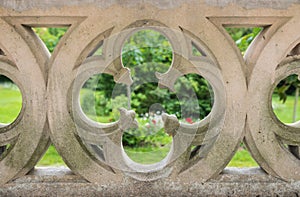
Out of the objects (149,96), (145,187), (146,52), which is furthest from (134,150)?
(145,187)

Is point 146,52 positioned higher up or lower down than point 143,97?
higher up

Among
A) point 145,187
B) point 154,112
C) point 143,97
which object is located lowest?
point 145,187

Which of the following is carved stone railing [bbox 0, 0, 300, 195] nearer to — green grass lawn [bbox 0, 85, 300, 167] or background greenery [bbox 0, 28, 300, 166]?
green grass lawn [bbox 0, 85, 300, 167]

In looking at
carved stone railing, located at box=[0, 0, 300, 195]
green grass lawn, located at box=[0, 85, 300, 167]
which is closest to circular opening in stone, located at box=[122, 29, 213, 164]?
green grass lawn, located at box=[0, 85, 300, 167]

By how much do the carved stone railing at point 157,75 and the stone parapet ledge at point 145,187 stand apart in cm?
3

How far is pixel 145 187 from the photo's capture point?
5.57 ft

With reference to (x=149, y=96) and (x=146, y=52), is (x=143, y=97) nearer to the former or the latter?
(x=149, y=96)

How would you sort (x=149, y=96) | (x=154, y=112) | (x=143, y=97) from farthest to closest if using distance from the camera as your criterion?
(x=149, y=96)
(x=143, y=97)
(x=154, y=112)

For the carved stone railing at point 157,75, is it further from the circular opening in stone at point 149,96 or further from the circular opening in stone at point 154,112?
the circular opening in stone at point 154,112

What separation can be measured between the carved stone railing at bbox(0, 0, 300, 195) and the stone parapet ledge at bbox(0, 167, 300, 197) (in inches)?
1.2

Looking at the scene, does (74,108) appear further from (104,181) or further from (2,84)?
(2,84)

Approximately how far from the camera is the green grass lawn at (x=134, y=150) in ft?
8.02

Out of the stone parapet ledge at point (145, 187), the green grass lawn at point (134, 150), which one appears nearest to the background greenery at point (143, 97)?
the green grass lawn at point (134, 150)

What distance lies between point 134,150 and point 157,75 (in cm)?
244
